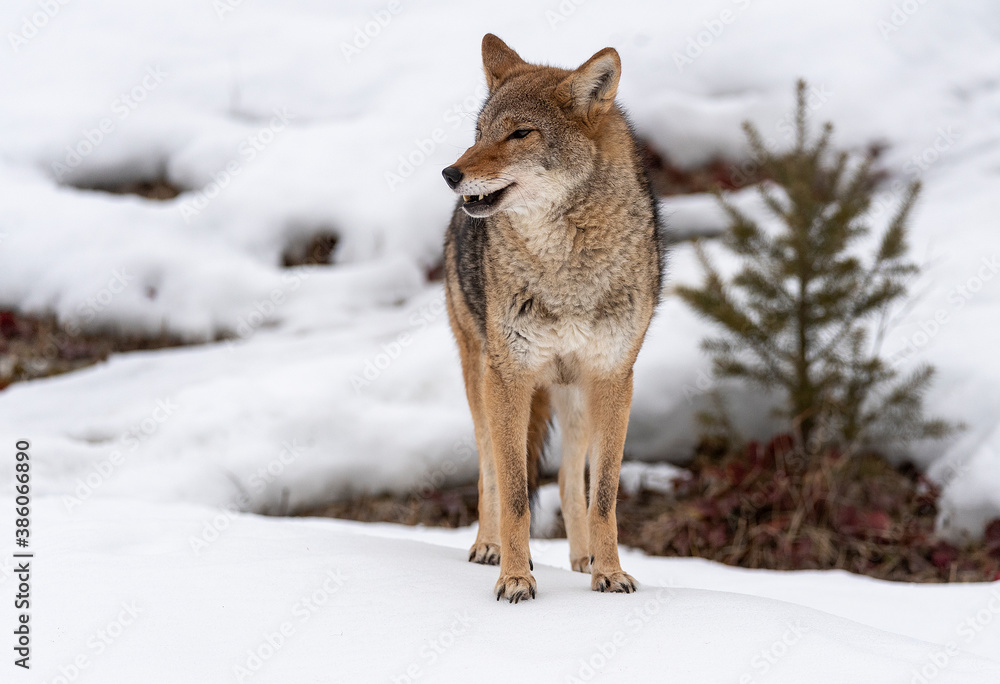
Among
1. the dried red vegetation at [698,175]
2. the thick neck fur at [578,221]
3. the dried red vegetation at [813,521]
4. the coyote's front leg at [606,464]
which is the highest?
the dried red vegetation at [698,175]

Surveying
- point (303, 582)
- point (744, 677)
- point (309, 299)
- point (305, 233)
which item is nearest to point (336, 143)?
point (305, 233)

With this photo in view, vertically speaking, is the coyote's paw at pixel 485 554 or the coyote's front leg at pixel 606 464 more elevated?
the coyote's front leg at pixel 606 464

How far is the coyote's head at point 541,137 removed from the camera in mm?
3361

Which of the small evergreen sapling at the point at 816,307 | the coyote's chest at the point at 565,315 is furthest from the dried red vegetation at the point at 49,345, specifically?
the coyote's chest at the point at 565,315

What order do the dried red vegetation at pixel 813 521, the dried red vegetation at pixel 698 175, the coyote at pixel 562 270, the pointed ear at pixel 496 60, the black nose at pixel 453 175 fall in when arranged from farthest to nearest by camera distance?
1. the dried red vegetation at pixel 698 175
2. the dried red vegetation at pixel 813 521
3. the pointed ear at pixel 496 60
4. the coyote at pixel 562 270
5. the black nose at pixel 453 175

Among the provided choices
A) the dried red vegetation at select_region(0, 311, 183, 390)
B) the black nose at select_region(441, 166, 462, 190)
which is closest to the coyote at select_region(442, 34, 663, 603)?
the black nose at select_region(441, 166, 462, 190)

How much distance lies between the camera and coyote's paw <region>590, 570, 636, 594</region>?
3.54 m

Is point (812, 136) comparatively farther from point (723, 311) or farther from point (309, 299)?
point (309, 299)

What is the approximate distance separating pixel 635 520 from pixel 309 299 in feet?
14.5

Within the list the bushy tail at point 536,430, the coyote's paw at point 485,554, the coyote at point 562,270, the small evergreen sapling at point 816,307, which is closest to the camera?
the coyote at point 562,270

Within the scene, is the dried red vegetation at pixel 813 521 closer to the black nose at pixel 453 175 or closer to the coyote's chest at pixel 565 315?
the coyote's chest at pixel 565 315

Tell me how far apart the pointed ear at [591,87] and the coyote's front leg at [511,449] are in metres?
1.27

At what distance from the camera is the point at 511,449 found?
11.8 ft

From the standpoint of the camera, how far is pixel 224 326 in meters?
8.45
